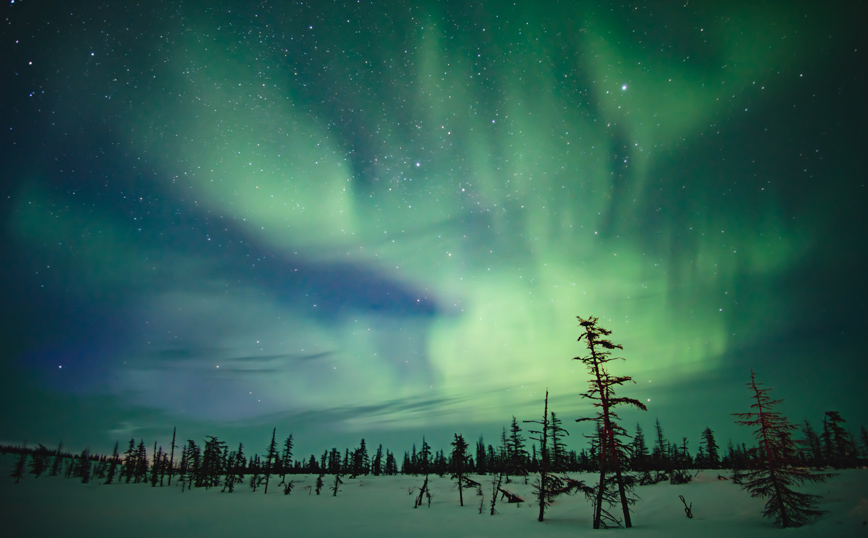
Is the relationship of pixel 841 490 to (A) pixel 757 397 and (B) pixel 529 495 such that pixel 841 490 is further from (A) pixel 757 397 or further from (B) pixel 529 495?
(B) pixel 529 495

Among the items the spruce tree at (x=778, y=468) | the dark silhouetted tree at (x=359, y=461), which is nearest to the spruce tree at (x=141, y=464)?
the dark silhouetted tree at (x=359, y=461)

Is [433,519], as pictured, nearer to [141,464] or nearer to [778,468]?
[778,468]

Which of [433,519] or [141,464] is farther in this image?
[141,464]

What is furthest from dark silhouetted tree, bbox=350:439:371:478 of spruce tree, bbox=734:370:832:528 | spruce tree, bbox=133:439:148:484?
spruce tree, bbox=734:370:832:528

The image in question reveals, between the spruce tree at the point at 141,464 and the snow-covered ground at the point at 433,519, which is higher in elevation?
the snow-covered ground at the point at 433,519

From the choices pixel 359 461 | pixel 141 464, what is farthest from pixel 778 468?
pixel 141 464

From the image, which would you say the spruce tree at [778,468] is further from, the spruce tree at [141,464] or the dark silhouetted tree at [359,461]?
the spruce tree at [141,464]

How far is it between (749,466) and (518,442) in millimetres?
61401

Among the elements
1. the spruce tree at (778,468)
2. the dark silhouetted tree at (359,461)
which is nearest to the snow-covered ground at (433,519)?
the spruce tree at (778,468)

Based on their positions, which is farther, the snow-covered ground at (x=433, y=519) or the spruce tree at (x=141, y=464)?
the spruce tree at (x=141, y=464)

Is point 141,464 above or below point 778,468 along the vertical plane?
below

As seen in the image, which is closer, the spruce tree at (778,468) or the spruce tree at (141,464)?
the spruce tree at (778,468)

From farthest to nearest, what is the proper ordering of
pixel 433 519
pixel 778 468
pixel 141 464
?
1. pixel 141 464
2. pixel 433 519
3. pixel 778 468

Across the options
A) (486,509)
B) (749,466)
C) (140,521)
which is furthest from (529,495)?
(140,521)
